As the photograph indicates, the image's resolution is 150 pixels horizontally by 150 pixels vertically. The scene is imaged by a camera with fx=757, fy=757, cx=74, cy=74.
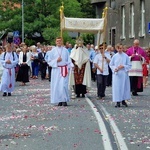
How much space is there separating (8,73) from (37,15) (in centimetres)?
4175

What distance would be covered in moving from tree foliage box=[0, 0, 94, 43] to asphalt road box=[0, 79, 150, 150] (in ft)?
144

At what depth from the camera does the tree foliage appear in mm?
67375

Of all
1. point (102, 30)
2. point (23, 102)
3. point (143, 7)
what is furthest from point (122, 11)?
point (23, 102)

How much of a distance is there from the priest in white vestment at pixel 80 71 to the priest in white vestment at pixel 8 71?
2996 millimetres

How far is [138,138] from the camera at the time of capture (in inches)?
549

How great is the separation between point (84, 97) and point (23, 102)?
274 centimetres

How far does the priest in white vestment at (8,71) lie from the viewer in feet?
89.3

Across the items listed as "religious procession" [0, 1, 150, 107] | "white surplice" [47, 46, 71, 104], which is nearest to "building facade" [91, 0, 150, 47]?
"religious procession" [0, 1, 150, 107]

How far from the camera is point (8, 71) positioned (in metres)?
27.7

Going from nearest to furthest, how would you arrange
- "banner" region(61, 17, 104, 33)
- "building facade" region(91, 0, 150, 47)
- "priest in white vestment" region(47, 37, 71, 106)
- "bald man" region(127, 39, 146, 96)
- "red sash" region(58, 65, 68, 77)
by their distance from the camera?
"priest in white vestment" region(47, 37, 71, 106) < "red sash" region(58, 65, 68, 77) < "bald man" region(127, 39, 146, 96) < "banner" region(61, 17, 104, 33) < "building facade" region(91, 0, 150, 47)

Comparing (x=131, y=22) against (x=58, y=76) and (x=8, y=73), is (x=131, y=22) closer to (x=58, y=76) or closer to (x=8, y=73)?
(x=8, y=73)

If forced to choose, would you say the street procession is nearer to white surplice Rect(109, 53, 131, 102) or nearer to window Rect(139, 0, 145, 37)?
white surplice Rect(109, 53, 131, 102)

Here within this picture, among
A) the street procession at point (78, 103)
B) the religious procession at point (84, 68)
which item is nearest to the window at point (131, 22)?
the street procession at point (78, 103)

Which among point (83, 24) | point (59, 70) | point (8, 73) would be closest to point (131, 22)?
point (83, 24)
